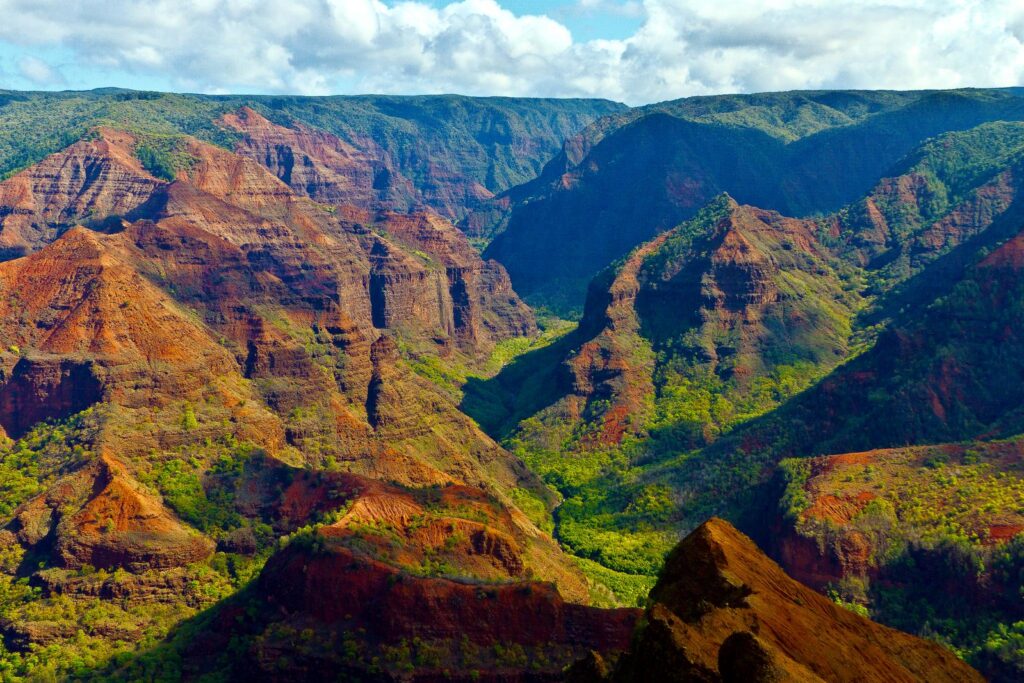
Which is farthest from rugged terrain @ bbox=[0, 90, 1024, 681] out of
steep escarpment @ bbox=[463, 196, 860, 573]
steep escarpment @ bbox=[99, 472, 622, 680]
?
steep escarpment @ bbox=[463, 196, 860, 573]

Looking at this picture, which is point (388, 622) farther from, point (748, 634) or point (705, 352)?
point (705, 352)

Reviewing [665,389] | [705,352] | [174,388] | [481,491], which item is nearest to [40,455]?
[174,388]

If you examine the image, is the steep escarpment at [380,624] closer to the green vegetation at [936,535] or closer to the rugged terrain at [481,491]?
the rugged terrain at [481,491]

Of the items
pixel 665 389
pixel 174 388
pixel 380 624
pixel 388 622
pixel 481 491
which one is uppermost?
pixel 665 389

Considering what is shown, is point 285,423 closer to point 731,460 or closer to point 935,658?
point 731,460

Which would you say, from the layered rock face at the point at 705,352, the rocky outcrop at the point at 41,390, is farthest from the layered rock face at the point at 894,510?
the rocky outcrop at the point at 41,390

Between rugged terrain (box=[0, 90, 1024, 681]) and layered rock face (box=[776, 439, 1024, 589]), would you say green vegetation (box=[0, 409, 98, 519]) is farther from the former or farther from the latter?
layered rock face (box=[776, 439, 1024, 589])

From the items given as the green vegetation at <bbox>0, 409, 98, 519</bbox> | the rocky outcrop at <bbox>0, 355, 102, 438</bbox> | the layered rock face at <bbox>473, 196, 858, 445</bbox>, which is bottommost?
the green vegetation at <bbox>0, 409, 98, 519</bbox>

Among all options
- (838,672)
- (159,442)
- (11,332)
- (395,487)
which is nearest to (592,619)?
(395,487)

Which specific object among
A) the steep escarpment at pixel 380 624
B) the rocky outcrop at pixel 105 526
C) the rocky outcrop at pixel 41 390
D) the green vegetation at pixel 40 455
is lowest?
the steep escarpment at pixel 380 624
